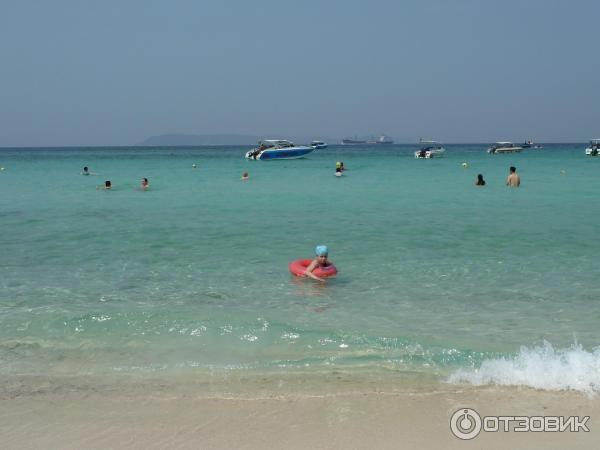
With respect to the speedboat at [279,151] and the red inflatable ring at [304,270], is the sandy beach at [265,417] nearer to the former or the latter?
the red inflatable ring at [304,270]

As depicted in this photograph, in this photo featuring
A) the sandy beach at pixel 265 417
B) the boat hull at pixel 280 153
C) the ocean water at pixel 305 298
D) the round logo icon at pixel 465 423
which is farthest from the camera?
the boat hull at pixel 280 153

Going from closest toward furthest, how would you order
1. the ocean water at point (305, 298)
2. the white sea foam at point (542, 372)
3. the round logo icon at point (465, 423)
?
the round logo icon at point (465, 423), the white sea foam at point (542, 372), the ocean water at point (305, 298)

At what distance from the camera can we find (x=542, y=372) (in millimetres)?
Result: 5277

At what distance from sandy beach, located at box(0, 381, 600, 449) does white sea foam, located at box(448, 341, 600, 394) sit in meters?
0.16

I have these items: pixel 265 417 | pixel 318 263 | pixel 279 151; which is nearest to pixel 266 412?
pixel 265 417

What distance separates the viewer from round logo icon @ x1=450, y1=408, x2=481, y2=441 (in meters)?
4.30

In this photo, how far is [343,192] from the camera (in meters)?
24.5

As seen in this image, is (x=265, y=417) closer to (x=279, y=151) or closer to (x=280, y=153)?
(x=279, y=151)

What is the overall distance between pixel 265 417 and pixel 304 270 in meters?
4.43

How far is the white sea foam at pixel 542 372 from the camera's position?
514 centimetres

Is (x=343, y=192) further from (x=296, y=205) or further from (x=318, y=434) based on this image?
(x=318, y=434)

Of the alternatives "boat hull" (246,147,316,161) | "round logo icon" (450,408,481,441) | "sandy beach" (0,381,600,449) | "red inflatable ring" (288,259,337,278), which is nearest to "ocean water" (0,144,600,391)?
"red inflatable ring" (288,259,337,278)

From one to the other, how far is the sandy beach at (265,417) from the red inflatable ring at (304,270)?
3.72 metres

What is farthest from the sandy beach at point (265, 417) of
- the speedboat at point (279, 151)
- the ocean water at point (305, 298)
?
the speedboat at point (279, 151)
